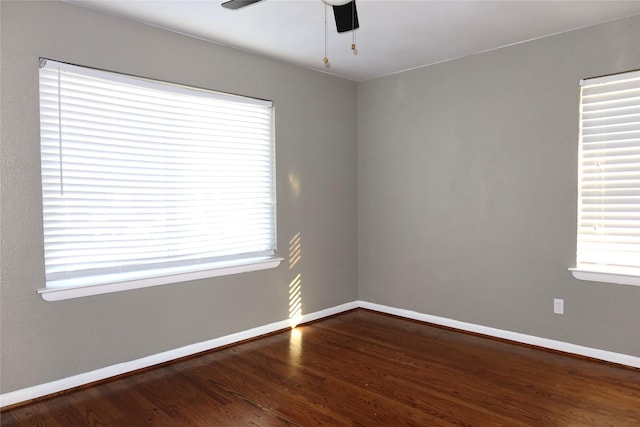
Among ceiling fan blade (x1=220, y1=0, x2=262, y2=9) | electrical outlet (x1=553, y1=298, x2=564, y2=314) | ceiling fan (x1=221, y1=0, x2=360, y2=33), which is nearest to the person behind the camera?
ceiling fan (x1=221, y1=0, x2=360, y2=33)

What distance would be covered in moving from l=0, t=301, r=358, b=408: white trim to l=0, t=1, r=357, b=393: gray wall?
5 cm

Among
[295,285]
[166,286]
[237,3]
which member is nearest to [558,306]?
[295,285]

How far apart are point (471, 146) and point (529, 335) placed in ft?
5.63

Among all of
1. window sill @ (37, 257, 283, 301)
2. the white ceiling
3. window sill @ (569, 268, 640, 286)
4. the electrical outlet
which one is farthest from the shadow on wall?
window sill @ (569, 268, 640, 286)

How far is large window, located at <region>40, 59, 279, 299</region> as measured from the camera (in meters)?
2.75

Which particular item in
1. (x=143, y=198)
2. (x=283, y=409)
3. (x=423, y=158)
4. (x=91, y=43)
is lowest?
(x=283, y=409)

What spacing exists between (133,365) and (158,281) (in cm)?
62

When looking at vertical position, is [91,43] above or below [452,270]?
above

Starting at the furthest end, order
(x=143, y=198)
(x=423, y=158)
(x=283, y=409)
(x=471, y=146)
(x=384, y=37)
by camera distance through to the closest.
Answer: (x=423, y=158), (x=471, y=146), (x=384, y=37), (x=143, y=198), (x=283, y=409)

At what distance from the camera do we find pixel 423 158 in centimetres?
423

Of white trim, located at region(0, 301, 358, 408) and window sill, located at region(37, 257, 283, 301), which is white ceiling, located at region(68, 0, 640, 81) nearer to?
window sill, located at region(37, 257, 283, 301)

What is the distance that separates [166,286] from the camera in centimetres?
324

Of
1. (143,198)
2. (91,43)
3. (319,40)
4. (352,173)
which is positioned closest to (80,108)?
(91,43)

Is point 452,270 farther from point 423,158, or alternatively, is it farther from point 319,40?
point 319,40
